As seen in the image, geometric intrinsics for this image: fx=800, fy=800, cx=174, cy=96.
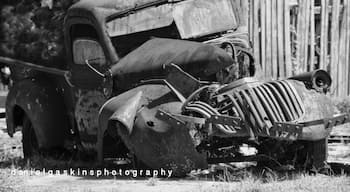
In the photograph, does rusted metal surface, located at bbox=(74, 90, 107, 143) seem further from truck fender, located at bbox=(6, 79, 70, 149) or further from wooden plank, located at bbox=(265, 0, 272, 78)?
wooden plank, located at bbox=(265, 0, 272, 78)

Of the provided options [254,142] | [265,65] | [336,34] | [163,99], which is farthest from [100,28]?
[336,34]

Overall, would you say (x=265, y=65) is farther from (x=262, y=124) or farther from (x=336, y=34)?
(x=262, y=124)

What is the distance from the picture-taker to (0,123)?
18.6 metres

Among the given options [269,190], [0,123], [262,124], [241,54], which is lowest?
[0,123]

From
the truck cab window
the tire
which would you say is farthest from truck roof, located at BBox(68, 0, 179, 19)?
the tire

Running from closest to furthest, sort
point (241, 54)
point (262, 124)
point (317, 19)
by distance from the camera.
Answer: point (262, 124) < point (241, 54) < point (317, 19)

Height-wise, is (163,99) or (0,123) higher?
(163,99)

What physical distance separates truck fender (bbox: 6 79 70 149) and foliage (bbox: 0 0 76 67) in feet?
5.40

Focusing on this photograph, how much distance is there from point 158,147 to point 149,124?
0.26 meters

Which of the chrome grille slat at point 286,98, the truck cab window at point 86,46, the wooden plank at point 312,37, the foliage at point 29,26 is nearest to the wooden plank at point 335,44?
the wooden plank at point 312,37

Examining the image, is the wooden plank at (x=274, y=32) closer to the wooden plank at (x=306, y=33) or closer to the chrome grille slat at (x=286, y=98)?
the wooden plank at (x=306, y=33)

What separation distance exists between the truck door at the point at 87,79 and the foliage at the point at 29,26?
2270 mm

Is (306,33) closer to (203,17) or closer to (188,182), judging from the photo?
(203,17)

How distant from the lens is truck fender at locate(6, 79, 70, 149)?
411 inches
